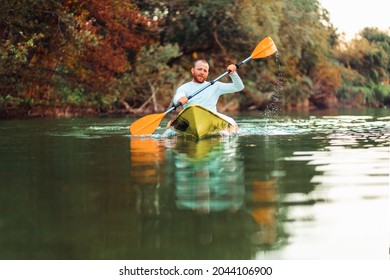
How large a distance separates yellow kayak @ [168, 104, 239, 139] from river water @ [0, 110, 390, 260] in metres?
1.89

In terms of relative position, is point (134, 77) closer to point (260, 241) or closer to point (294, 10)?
point (294, 10)

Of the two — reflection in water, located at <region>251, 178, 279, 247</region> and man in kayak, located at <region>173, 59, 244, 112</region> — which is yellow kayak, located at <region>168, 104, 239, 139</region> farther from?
reflection in water, located at <region>251, 178, 279, 247</region>

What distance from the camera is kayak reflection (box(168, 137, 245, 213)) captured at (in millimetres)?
4703

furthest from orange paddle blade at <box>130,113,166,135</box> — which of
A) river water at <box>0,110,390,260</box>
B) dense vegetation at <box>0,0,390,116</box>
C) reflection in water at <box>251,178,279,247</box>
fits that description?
dense vegetation at <box>0,0,390,116</box>

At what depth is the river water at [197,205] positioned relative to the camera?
3600 mm

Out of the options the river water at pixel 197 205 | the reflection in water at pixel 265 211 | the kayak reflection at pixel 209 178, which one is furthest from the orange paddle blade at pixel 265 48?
the reflection in water at pixel 265 211

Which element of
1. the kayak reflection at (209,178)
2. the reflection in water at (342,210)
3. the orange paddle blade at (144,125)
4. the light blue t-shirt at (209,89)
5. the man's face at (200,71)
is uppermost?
the man's face at (200,71)

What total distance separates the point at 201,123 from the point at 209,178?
4.76 m

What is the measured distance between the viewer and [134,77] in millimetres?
24719

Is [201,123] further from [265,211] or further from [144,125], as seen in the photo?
[265,211]

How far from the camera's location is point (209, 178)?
5922 mm

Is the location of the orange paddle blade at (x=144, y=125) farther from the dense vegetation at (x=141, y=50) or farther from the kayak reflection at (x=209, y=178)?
the dense vegetation at (x=141, y=50)

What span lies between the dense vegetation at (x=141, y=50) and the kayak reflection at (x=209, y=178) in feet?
31.2

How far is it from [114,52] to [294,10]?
26.1 ft
